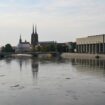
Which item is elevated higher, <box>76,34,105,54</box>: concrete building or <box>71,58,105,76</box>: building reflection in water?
<box>76,34,105,54</box>: concrete building

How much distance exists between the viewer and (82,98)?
23.2 meters

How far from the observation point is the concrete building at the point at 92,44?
10219 centimetres

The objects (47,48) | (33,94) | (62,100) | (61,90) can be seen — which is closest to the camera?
(62,100)

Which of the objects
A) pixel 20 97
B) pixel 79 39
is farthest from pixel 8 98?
pixel 79 39

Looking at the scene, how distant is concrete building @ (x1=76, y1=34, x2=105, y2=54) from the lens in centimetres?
10219

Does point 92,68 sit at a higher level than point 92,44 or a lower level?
lower

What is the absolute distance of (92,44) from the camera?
109 m

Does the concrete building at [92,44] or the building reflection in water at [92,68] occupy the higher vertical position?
the concrete building at [92,44]

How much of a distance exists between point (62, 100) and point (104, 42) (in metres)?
78.7

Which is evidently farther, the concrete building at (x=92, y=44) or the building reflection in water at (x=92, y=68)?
the concrete building at (x=92, y=44)

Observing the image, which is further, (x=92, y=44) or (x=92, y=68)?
(x=92, y=44)

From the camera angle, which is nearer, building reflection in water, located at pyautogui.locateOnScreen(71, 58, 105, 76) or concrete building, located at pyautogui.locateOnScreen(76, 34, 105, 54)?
building reflection in water, located at pyautogui.locateOnScreen(71, 58, 105, 76)

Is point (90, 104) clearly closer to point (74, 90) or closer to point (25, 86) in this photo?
point (74, 90)

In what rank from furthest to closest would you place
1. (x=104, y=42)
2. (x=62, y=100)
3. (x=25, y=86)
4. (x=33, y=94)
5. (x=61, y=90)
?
1. (x=104, y=42)
2. (x=25, y=86)
3. (x=61, y=90)
4. (x=33, y=94)
5. (x=62, y=100)
